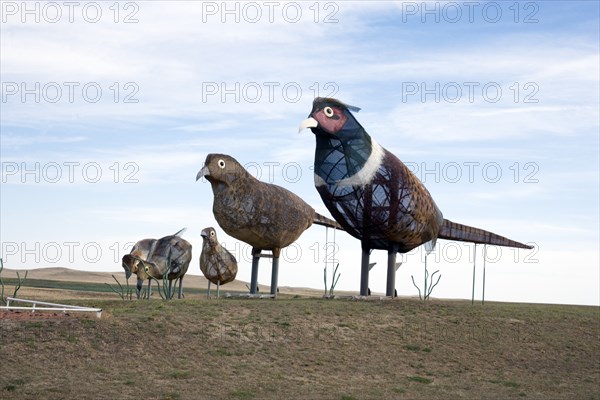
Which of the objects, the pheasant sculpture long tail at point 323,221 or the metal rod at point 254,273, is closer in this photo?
the metal rod at point 254,273

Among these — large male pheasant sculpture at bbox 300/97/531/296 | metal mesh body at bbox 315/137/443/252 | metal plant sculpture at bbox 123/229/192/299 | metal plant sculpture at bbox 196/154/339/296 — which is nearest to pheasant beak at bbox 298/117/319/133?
large male pheasant sculpture at bbox 300/97/531/296

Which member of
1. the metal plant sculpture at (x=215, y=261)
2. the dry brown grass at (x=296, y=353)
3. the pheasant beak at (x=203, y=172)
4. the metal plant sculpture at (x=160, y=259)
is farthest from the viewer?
the metal plant sculpture at (x=160, y=259)

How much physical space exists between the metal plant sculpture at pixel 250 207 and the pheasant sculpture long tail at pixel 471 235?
18.4ft

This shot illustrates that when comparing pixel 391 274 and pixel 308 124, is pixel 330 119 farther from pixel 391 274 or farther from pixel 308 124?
pixel 391 274

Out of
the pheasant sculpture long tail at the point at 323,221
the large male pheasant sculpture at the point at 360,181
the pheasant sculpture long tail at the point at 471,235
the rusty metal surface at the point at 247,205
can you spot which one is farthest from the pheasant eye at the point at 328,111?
the pheasant sculpture long tail at the point at 471,235

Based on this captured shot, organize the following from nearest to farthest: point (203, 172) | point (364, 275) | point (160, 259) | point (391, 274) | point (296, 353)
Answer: point (296, 353)
point (203, 172)
point (391, 274)
point (364, 275)
point (160, 259)

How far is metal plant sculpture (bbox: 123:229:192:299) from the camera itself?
3441cm

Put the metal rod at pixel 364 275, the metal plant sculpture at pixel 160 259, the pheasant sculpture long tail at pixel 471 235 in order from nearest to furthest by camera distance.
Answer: the metal rod at pixel 364 275
the pheasant sculpture long tail at pixel 471 235
the metal plant sculpture at pixel 160 259

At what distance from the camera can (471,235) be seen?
34219mm

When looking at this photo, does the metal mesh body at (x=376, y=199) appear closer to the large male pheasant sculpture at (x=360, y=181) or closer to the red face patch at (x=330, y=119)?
the large male pheasant sculpture at (x=360, y=181)

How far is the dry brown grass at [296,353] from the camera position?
2012cm

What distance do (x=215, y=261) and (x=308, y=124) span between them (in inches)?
329

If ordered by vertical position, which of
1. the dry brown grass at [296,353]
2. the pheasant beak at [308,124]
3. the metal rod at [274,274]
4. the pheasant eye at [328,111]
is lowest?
the dry brown grass at [296,353]

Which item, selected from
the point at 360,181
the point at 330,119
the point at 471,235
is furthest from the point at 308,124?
the point at 471,235
